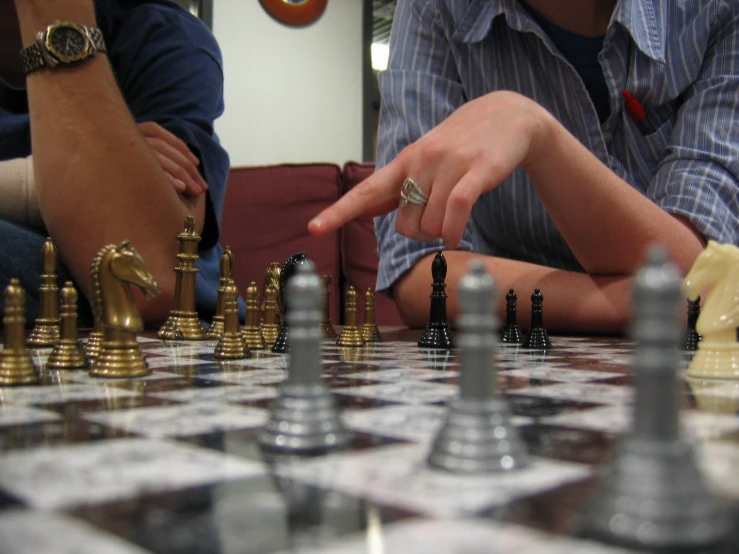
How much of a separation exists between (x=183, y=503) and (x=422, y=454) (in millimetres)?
203

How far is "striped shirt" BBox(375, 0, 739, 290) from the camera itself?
1.97m

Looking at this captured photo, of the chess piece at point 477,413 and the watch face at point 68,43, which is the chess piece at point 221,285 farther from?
the chess piece at point 477,413

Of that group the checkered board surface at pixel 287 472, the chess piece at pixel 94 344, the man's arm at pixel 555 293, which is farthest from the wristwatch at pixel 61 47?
the checkered board surface at pixel 287 472

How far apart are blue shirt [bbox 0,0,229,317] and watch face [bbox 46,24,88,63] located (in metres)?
0.35

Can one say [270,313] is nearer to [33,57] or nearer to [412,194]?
[412,194]

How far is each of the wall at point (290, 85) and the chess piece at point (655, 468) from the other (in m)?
5.57

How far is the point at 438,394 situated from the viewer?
2.96ft

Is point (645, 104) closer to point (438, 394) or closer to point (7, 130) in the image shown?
point (438, 394)

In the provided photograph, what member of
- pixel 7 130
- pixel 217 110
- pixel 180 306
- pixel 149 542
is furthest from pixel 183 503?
pixel 217 110

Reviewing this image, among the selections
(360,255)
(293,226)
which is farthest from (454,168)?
(293,226)

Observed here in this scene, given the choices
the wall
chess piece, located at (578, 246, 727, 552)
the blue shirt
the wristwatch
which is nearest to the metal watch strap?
the wristwatch

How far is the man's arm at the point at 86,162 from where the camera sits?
6.33 feet

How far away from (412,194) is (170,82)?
1.13 meters

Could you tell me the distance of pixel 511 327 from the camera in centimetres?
162
